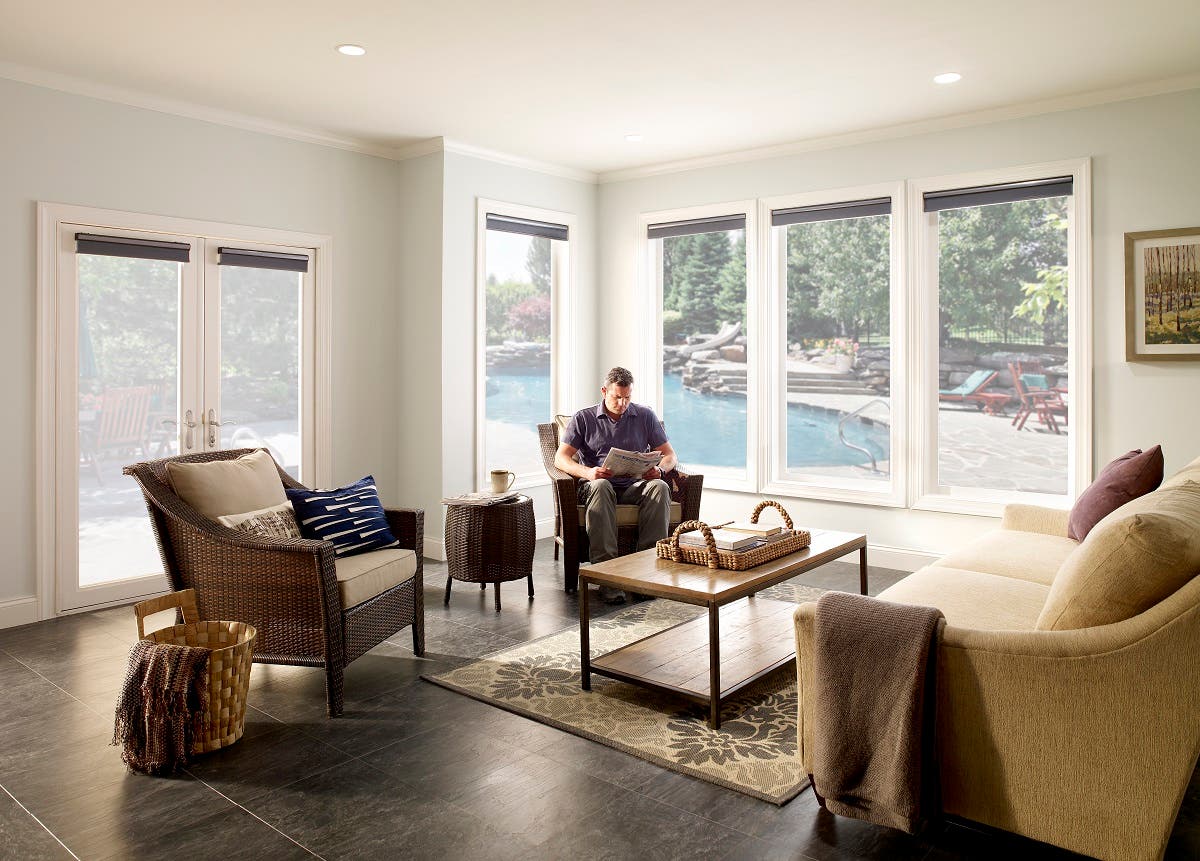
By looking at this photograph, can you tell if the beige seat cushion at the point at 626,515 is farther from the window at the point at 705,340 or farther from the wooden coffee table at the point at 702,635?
the window at the point at 705,340

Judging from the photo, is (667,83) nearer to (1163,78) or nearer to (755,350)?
(755,350)

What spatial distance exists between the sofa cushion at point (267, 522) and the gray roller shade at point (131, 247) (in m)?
1.98

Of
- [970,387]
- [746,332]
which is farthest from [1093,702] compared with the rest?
[746,332]

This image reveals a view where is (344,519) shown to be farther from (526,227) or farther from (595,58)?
(526,227)

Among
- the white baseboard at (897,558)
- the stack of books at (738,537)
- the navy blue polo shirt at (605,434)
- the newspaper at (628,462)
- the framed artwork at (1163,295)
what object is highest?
the framed artwork at (1163,295)

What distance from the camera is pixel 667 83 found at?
443 centimetres

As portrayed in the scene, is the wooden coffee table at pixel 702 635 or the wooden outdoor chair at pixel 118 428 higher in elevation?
the wooden outdoor chair at pixel 118 428

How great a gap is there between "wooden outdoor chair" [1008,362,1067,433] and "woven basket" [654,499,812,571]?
2143 mm

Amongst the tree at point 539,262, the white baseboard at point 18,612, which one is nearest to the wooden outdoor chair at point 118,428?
the white baseboard at point 18,612

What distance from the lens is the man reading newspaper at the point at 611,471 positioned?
14.9 ft

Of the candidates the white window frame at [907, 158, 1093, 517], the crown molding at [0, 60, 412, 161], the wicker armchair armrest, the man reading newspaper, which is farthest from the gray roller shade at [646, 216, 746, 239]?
the wicker armchair armrest

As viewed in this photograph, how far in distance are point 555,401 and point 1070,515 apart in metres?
3.64

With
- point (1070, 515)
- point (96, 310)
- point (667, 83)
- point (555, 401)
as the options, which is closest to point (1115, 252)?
point (1070, 515)

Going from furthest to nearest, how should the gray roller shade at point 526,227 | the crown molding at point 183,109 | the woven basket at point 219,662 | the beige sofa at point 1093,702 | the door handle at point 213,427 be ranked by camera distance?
the gray roller shade at point 526,227 → the door handle at point 213,427 → the crown molding at point 183,109 → the woven basket at point 219,662 → the beige sofa at point 1093,702
